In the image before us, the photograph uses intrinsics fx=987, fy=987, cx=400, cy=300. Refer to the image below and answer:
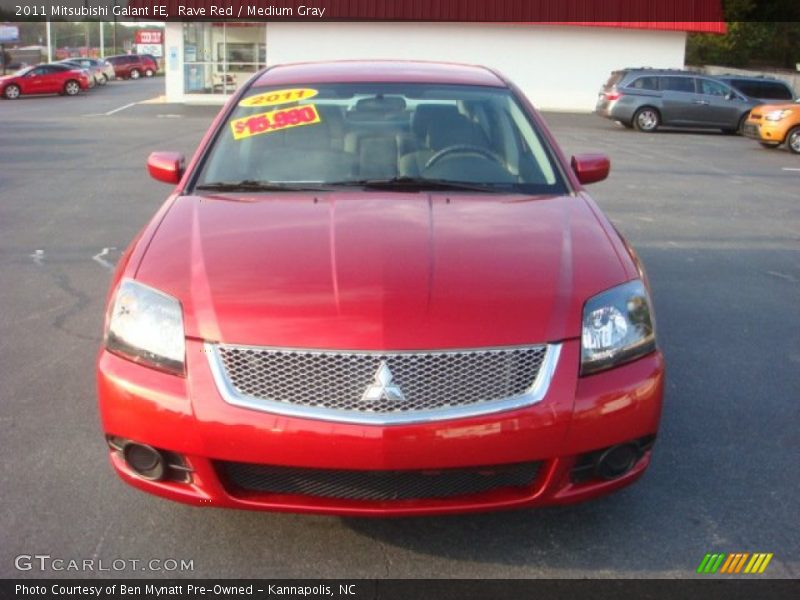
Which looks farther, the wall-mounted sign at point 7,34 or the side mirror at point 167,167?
the wall-mounted sign at point 7,34

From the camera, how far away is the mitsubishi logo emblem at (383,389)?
3.03 meters

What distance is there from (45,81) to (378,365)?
1553 inches

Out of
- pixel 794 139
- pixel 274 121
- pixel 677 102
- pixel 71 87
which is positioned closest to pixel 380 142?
pixel 274 121

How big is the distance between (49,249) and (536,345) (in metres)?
6.25

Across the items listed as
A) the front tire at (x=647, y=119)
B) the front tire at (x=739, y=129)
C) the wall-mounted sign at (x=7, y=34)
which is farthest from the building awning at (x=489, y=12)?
the wall-mounted sign at (x=7, y=34)

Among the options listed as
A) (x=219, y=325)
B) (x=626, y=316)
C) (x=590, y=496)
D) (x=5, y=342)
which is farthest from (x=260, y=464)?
(x=5, y=342)

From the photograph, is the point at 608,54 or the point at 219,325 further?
the point at 608,54

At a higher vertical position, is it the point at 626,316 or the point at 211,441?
the point at 626,316

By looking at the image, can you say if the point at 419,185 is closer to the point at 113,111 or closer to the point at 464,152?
the point at 464,152

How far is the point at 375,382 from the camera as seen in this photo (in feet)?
9.98

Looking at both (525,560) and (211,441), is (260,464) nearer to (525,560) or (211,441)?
(211,441)

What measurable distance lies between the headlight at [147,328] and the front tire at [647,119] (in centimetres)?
2414

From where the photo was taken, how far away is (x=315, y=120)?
15.9ft

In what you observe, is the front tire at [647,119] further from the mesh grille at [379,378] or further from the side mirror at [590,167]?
the mesh grille at [379,378]
